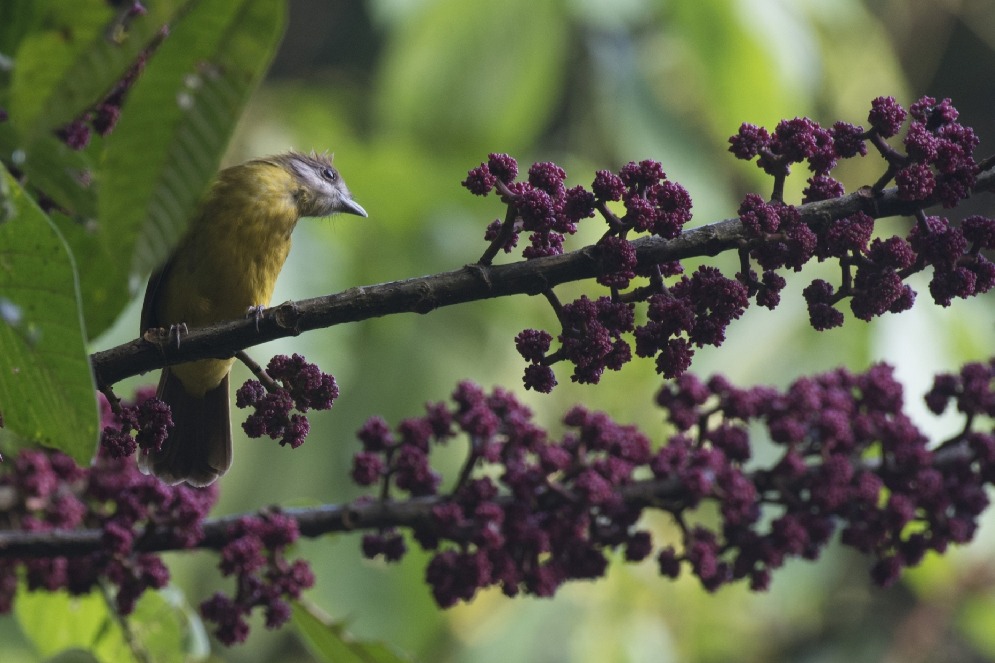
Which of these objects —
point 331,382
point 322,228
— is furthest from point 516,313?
point 331,382

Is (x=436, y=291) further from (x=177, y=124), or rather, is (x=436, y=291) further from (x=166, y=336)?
(x=177, y=124)

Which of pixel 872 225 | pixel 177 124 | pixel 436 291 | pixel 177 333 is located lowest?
pixel 177 124

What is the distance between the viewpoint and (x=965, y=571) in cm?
639

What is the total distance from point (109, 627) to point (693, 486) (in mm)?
1266

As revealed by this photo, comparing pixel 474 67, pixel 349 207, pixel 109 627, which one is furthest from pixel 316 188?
pixel 109 627

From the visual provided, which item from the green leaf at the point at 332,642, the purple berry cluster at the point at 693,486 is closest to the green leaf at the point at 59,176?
the purple berry cluster at the point at 693,486

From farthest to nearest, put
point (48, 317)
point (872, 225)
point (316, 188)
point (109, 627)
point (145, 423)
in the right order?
point (316, 188)
point (109, 627)
point (145, 423)
point (872, 225)
point (48, 317)

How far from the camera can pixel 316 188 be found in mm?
4059

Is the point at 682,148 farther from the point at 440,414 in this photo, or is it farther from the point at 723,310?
the point at 723,310

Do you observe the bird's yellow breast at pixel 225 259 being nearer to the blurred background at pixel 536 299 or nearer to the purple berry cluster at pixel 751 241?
the blurred background at pixel 536 299

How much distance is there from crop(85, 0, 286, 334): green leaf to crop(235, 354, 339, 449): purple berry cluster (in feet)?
2.39

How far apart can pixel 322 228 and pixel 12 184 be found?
366 centimetres

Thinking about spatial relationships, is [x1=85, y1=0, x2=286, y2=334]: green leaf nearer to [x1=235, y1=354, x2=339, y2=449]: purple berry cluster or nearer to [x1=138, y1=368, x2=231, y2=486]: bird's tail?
[x1=235, y1=354, x2=339, y2=449]: purple berry cluster

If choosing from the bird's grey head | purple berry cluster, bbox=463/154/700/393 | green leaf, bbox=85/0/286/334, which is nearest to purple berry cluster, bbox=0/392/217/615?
purple berry cluster, bbox=463/154/700/393
